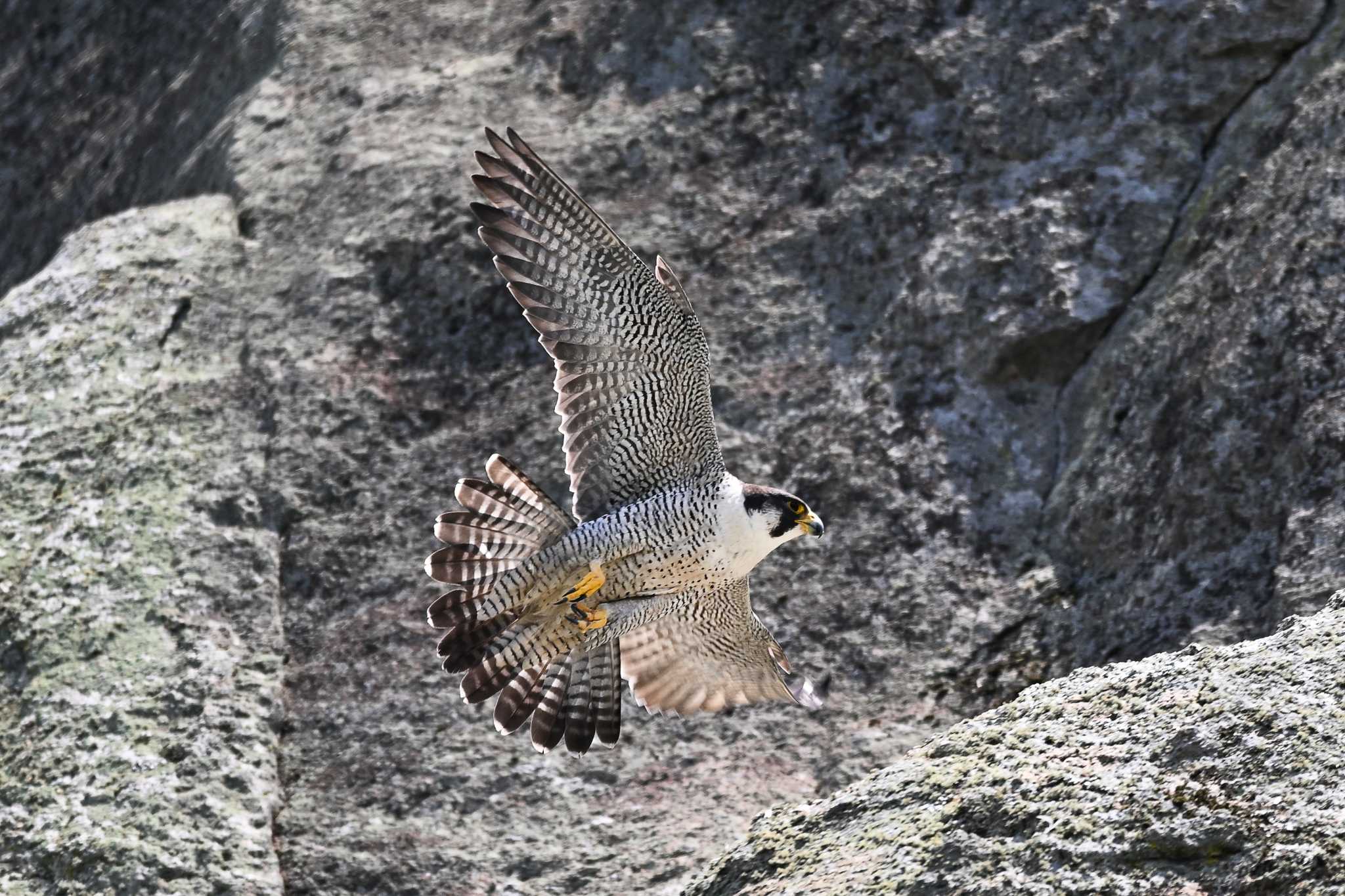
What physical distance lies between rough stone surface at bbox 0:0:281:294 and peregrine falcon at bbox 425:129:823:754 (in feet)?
12.8

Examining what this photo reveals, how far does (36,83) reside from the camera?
10242 mm

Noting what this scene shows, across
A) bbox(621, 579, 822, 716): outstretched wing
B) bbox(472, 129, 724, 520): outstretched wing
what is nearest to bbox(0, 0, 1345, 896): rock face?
bbox(621, 579, 822, 716): outstretched wing

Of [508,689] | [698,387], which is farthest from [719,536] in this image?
[508,689]

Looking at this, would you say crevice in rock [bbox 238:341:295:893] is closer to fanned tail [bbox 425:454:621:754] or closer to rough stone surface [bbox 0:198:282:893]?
rough stone surface [bbox 0:198:282:893]

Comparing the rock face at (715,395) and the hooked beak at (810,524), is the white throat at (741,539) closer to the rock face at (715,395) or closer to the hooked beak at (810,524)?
the hooked beak at (810,524)

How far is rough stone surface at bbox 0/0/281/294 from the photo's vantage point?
30.7 feet

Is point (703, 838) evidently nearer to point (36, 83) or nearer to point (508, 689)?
point (508, 689)

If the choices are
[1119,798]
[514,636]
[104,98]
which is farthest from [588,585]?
[104,98]

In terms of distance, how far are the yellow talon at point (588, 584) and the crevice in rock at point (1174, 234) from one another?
76.3 inches

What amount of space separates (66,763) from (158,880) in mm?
664

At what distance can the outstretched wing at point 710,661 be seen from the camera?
20.8 ft

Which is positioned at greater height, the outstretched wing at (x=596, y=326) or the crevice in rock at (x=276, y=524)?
the outstretched wing at (x=596, y=326)

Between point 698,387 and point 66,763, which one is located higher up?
point 698,387

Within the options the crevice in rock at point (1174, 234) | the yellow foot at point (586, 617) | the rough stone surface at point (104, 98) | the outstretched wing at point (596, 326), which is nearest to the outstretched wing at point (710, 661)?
the yellow foot at point (586, 617)
